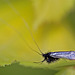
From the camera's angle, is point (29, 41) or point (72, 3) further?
point (72, 3)

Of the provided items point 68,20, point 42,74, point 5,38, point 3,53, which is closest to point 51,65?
point 42,74

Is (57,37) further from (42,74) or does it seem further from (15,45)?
(42,74)

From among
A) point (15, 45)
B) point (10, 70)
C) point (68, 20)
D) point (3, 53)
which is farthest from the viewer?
point (68, 20)

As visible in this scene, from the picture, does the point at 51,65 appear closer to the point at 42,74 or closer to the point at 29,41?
the point at 42,74

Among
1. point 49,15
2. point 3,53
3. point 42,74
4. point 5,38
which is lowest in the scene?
point 42,74

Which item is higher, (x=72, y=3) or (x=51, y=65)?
(x=72, y=3)

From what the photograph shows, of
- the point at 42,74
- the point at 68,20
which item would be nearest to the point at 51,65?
the point at 42,74

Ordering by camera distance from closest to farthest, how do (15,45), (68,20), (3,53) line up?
1. (3,53)
2. (15,45)
3. (68,20)
